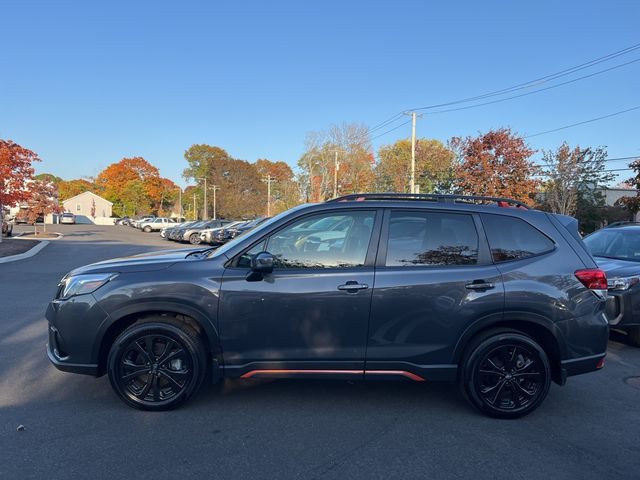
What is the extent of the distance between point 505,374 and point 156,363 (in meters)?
2.96

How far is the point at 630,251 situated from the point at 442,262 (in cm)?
463

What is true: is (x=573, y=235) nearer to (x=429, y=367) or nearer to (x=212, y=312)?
(x=429, y=367)

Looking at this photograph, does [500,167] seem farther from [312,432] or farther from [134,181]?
[134,181]

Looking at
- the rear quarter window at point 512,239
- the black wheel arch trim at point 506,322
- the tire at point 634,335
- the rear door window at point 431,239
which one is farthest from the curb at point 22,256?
the tire at point 634,335

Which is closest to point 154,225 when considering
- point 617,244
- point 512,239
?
point 617,244

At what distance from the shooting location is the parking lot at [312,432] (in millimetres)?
3195

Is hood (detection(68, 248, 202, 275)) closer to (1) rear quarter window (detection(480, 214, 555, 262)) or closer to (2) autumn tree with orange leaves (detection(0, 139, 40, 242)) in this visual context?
(1) rear quarter window (detection(480, 214, 555, 262))

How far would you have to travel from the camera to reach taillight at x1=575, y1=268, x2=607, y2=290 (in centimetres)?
408

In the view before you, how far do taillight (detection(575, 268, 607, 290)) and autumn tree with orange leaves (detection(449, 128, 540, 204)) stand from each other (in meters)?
22.0

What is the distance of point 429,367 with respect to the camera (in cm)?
402

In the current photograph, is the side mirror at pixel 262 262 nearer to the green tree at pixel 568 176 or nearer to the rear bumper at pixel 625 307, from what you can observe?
the rear bumper at pixel 625 307

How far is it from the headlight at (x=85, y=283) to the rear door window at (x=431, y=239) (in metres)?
2.37

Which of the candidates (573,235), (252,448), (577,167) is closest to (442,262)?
(573,235)

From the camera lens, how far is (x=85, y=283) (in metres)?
3.97
